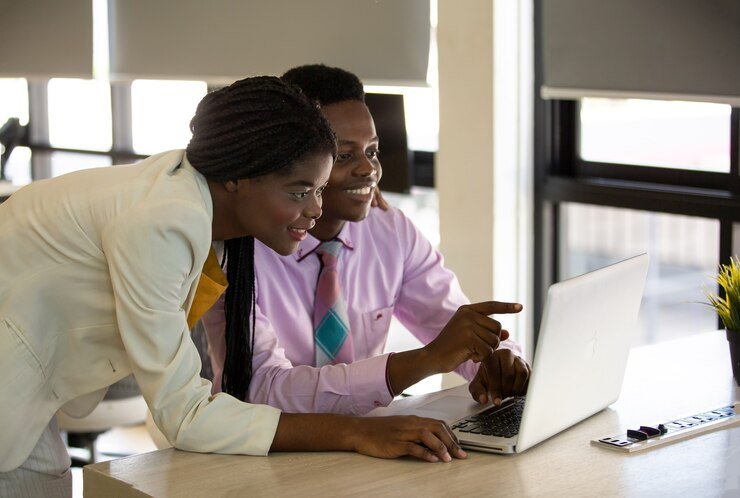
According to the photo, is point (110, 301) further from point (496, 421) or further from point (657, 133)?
point (657, 133)

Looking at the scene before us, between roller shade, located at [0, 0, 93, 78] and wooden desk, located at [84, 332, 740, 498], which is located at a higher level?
roller shade, located at [0, 0, 93, 78]

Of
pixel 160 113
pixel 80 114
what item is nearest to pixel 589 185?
pixel 160 113

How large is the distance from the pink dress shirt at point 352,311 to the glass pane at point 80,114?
2957mm

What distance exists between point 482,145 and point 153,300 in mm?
1794

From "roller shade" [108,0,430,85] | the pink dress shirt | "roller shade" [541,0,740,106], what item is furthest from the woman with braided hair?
"roller shade" [108,0,430,85]

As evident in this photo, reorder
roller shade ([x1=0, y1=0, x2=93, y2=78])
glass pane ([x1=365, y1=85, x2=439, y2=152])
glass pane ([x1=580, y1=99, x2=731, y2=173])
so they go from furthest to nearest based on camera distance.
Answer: roller shade ([x1=0, y1=0, x2=93, y2=78]) → glass pane ([x1=365, y1=85, x2=439, y2=152]) → glass pane ([x1=580, y1=99, x2=731, y2=173])

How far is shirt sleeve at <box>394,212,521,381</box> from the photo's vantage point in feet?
6.89

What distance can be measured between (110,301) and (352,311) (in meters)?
0.65

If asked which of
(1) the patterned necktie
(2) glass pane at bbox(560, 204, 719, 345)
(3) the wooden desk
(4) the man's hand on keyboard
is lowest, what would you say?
(2) glass pane at bbox(560, 204, 719, 345)

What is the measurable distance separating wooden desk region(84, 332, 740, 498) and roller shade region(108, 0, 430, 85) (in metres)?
1.92

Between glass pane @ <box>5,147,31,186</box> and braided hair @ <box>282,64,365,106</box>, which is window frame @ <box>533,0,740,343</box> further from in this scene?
glass pane @ <box>5,147,31,186</box>

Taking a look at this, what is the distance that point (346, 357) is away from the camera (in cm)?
197

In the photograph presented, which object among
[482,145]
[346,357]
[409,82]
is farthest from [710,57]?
[346,357]

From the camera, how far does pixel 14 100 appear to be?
18.1 ft
